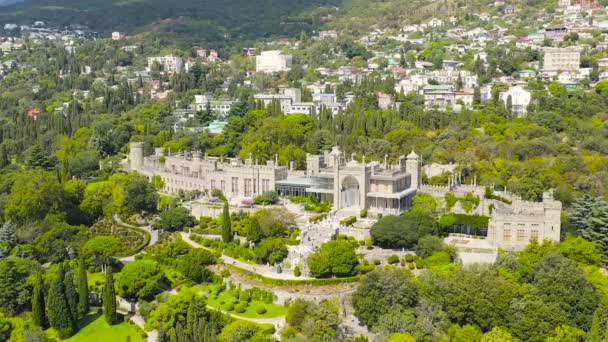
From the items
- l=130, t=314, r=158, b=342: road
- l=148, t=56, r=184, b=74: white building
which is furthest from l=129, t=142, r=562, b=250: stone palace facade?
l=148, t=56, r=184, b=74: white building

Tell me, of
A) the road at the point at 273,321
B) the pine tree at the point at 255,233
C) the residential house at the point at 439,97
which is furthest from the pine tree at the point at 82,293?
the residential house at the point at 439,97

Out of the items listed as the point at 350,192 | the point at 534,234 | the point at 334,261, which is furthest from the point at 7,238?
the point at 534,234

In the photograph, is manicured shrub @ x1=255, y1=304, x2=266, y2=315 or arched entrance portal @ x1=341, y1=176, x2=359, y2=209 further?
arched entrance portal @ x1=341, y1=176, x2=359, y2=209

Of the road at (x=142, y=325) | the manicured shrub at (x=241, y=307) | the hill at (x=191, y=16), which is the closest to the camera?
the road at (x=142, y=325)

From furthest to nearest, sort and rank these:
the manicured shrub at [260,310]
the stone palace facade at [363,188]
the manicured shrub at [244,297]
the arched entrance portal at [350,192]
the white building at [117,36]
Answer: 1. the white building at [117,36]
2. the arched entrance portal at [350,192]
3. the stone palace facade at [363,188]
4. the manicured shrub at [244,297]
5. the manicured shrub at [260,310]

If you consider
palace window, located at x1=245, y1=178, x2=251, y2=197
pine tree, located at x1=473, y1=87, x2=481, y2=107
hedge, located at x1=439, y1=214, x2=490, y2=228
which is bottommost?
hedge, located at x1=439, y1=214, x2=490, y2=228

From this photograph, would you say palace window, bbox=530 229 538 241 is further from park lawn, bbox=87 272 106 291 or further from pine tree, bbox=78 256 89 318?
pine tree, bbox=78 256 89 318

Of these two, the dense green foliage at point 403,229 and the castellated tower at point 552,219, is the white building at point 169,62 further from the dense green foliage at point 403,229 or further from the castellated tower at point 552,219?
the castellated tower at point 552,219
